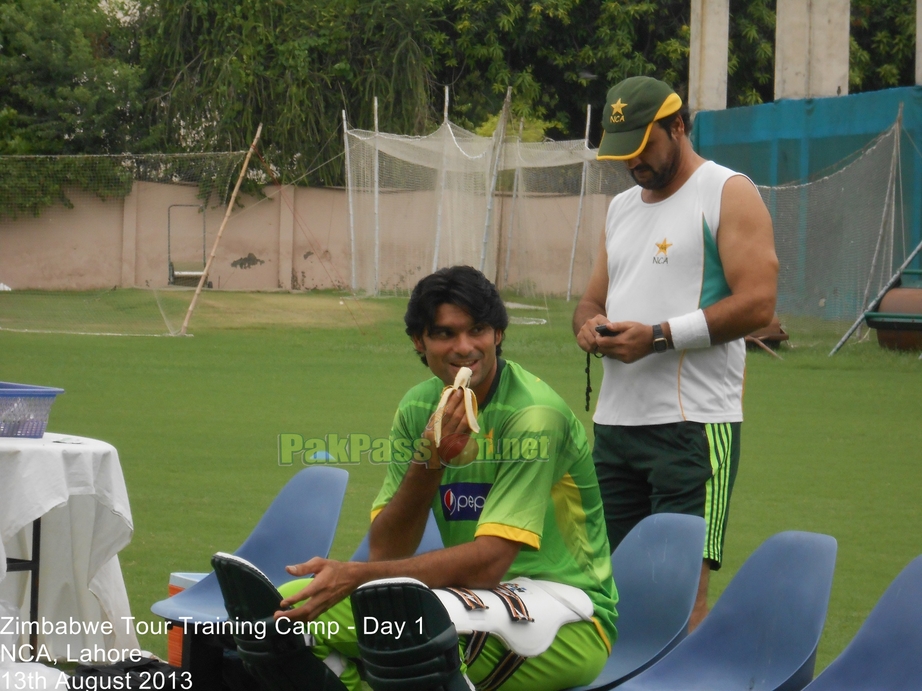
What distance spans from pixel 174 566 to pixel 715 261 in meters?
3.41

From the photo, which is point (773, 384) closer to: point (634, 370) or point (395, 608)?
point (634, 370)

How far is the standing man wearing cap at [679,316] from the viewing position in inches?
153

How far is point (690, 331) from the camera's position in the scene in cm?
385

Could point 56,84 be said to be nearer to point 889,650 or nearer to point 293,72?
point 293,72

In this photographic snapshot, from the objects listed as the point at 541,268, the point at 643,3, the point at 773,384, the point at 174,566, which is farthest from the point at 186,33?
the point at 174,566

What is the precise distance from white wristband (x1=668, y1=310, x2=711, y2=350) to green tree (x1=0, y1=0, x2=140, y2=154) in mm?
27231

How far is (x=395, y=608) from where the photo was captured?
Result: 291 cm

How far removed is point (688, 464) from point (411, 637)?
1329 mm

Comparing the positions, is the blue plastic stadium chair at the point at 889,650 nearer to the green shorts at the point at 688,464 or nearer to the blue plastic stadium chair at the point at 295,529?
the green shorts at the point at 688,464

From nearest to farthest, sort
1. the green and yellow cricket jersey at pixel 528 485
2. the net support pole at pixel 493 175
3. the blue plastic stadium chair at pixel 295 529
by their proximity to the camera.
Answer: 1. the green and yellow cricket jersey at pixel 528 485
2. the blue plastic stadium chair at pixel 295 529
3. the net support pole at pixel 493 175

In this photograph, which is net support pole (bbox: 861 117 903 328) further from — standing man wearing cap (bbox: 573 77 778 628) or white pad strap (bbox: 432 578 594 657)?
white pad strap (bbox: 432 578 594 657)

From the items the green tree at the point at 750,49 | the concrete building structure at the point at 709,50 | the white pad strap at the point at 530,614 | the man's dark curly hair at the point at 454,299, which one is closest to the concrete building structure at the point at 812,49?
the concrete building structure at the point at 709,50

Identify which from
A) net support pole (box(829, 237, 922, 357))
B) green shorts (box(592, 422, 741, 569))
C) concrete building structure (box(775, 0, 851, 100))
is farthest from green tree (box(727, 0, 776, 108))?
green shorts (box(592, 422, 741, 569))

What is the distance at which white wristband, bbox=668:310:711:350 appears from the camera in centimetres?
385
